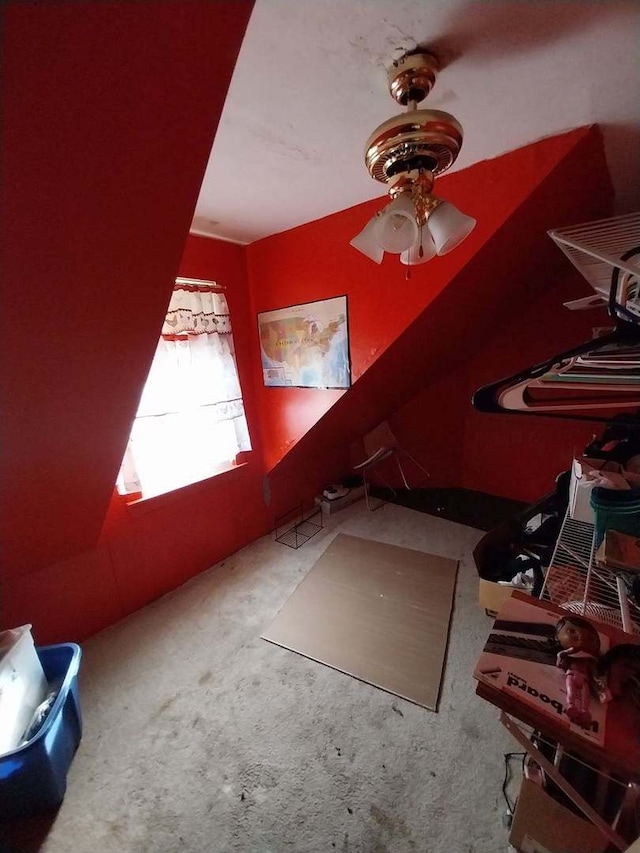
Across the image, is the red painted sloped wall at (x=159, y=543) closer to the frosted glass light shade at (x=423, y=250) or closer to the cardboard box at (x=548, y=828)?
the frosted glass light shade at (x=423, y=250)

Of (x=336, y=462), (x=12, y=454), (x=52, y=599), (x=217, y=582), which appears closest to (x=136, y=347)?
(x=12, y=454)

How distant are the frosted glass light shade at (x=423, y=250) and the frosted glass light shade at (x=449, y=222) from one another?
0.06m

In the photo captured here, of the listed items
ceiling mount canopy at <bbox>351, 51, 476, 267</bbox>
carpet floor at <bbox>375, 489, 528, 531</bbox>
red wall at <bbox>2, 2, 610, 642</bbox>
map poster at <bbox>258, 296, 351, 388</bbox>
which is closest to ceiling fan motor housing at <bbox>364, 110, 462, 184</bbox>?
ceiling mount canopy at <bbox>351, 51, 476, 267</bbox>

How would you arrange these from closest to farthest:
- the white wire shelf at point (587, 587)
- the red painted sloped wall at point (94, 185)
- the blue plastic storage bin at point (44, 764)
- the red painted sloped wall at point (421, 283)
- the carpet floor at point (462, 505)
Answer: the red painted sloped wall at point (94, 185) → the white wire shelf at point (587, 587) → the blue plastic storage bin at point (44, 764) → the red painted sloped wall at point (421, 283) → the carpet floor at point (462, 505)

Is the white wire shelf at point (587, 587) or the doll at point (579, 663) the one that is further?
the white wire shelf at point (587, 587)

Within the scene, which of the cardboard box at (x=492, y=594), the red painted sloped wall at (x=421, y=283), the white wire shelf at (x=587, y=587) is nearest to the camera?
the white wire shelf at (x=587, y=587)

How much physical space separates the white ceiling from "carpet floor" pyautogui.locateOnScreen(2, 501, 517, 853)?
7.05 feet

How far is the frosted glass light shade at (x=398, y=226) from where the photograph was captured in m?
0.82

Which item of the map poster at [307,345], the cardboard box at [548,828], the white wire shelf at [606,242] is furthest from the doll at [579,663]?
the map poster at [307,345]

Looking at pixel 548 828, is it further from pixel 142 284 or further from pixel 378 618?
pixel 142 284

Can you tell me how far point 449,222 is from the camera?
821mm

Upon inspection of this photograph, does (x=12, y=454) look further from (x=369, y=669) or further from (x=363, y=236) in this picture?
(x=369, y=669)

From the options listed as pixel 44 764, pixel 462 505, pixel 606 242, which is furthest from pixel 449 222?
pixel 462 505

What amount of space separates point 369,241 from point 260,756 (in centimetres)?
187
